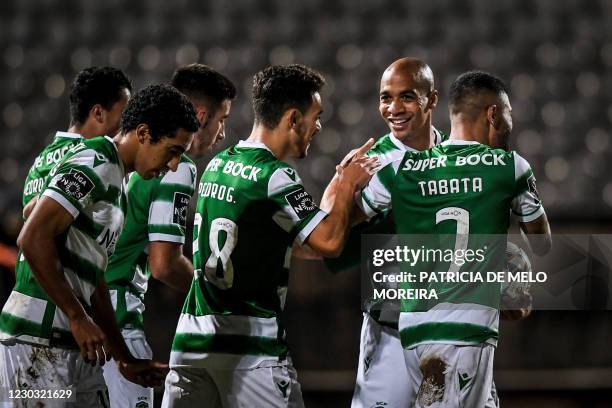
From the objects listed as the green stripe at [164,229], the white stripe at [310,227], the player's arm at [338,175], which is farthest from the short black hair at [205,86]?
the white stripe at [310,227]

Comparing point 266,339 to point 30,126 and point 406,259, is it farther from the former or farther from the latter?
point 30,126

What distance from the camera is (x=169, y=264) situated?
363cm

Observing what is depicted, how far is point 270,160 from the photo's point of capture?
3047mm

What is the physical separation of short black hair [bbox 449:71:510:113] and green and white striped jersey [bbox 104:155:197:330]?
3.30 ft

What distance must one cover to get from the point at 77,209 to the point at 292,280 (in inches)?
128

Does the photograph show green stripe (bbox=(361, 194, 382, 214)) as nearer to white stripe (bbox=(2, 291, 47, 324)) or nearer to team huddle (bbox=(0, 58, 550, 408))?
team huddle (bbox=(0, 58, 550, 408))

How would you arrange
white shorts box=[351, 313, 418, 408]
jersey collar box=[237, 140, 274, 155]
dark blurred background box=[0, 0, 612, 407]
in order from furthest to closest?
dark blurred background box=[0, 0, 612, 407] < white shorts box=[351, 313, 418, 408] < jersey collar box=[237, 140, 274, 155]

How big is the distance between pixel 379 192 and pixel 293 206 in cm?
52

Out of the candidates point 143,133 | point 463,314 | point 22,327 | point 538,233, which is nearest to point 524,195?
point 538,233

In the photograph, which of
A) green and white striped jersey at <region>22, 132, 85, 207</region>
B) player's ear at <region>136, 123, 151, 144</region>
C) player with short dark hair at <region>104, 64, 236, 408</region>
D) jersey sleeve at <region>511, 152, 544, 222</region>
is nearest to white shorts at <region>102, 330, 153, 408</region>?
player with short dark hair at <region>104, 64, 236, 408</region>

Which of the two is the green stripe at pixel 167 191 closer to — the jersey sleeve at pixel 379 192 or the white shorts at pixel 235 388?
the jersey sleeve at pixel 379 192

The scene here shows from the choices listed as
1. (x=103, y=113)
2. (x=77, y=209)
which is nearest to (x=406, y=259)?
(x=77, y=209)

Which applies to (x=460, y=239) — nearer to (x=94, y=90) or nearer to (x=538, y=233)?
(x=538, y=233)

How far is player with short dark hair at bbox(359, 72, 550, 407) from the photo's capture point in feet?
10.2
